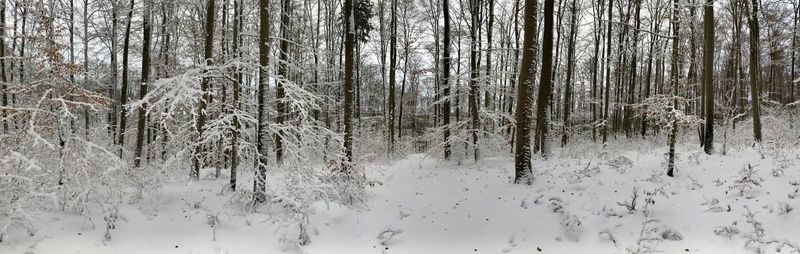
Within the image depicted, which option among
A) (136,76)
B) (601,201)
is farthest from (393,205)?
(136,76)

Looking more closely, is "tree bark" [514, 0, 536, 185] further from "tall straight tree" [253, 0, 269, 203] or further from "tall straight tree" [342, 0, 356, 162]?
"tall straight tree" [253, 0, 269, 203]

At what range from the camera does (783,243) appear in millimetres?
6137

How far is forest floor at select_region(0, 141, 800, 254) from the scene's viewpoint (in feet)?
22.7

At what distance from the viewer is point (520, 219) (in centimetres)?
822

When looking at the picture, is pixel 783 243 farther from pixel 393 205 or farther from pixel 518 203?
pixel 393 205

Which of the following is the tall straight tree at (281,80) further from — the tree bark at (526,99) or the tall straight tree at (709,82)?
the tall straight tree at (709,82)

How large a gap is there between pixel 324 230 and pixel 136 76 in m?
31.4

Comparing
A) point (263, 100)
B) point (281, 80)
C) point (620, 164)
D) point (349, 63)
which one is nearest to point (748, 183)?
point (620, 164)

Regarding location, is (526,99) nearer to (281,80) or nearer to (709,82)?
(281,80)

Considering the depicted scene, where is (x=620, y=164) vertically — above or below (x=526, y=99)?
below

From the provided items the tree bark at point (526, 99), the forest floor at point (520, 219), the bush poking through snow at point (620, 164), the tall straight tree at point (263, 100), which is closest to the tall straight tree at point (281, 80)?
the tall straight tree at point (263, 100)

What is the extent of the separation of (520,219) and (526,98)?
291 centimetres

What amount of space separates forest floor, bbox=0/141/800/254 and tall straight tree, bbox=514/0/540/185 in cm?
46

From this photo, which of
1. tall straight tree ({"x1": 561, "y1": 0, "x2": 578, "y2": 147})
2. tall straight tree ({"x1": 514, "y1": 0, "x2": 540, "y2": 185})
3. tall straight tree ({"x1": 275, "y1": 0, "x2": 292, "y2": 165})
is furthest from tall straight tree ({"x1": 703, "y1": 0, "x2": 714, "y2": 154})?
tall straight tree ({"x1": 275, "y1": 0, "x2": 292, "y2": 165})
